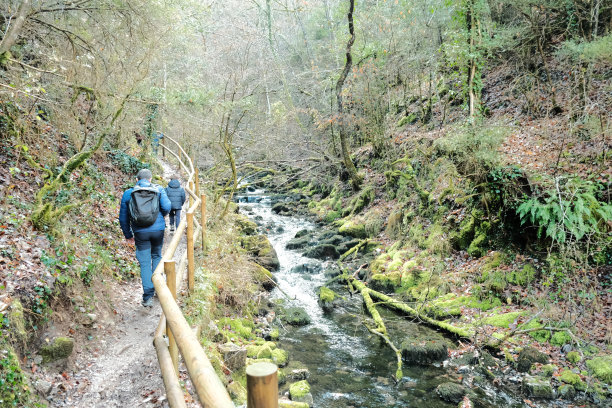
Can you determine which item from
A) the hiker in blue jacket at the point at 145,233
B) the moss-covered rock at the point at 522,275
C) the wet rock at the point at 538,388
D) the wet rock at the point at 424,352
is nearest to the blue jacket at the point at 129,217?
the hiker in blue jacket at the point at 145,233

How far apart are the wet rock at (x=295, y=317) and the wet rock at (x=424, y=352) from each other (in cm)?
279

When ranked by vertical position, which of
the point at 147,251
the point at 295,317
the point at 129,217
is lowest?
the point at 295,317

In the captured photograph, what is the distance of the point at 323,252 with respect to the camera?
14.3 meters

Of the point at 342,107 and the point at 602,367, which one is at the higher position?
the point at 342,107

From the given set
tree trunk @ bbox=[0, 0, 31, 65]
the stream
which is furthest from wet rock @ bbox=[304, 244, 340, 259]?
tree trunk @ bbox=[0, 0, 31, 65]

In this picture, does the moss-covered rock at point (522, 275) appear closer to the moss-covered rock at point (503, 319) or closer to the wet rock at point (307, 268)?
the moss-covered rock at point (503, 319)

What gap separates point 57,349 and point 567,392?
7742mm

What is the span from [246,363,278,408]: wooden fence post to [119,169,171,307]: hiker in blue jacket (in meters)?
4.90

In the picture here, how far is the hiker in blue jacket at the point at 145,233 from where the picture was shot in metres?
5.82

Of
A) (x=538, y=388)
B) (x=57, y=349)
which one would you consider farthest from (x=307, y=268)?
(x=57, y=349)

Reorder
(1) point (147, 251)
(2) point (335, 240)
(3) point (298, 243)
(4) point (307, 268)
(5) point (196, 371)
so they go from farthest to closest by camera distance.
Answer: (3) point (298, 243) < (2) point (335, 240) < (4) point (307, 268) < (1) point (147, 251) < (5) point (196, 371)

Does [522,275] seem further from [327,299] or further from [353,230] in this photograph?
[353,230]

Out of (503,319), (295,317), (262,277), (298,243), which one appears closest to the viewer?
(503,319)

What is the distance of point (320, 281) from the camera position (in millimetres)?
12523
